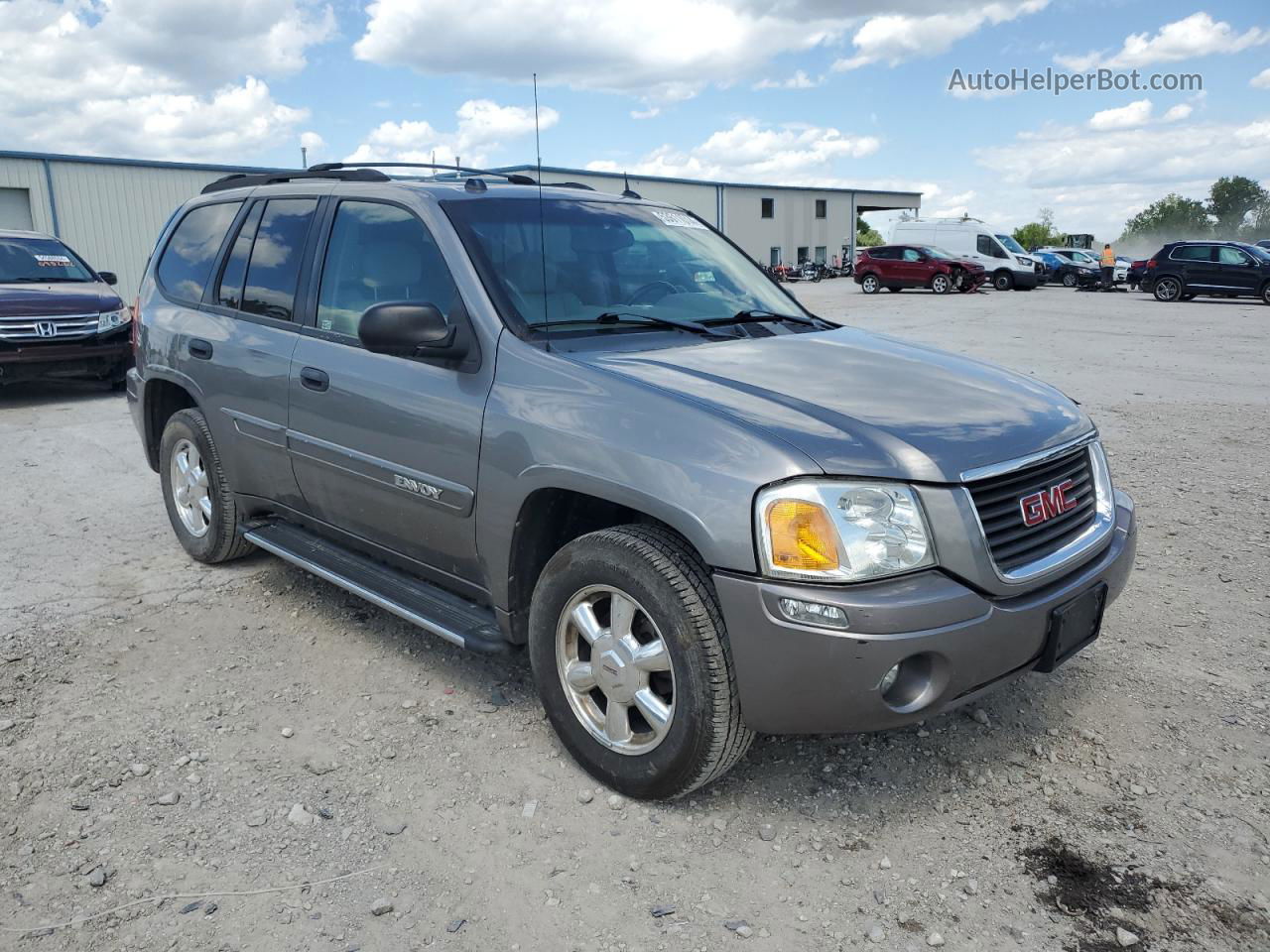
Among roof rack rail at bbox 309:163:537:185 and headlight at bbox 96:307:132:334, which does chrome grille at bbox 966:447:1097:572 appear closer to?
roof rack rail at bbox 309:163:537:185

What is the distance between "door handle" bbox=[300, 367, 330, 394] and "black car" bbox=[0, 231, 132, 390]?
7693 mm

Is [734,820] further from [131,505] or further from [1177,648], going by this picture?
[131,505]

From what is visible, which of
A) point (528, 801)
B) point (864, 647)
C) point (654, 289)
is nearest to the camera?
point (864, 647)

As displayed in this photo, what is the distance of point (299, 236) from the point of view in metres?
4.18

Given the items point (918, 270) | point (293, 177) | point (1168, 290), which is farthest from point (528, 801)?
point (918, 270)

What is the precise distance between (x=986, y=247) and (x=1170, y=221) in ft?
317

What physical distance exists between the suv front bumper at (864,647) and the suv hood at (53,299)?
9.82 m

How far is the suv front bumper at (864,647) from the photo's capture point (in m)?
2.49

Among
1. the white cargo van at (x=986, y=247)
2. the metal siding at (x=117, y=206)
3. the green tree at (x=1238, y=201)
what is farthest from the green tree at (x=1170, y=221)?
the metal siding at (x=117, y=206)

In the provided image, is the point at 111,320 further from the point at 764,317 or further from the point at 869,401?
the point at 869,401

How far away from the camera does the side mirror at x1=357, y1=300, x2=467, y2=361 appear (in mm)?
3131

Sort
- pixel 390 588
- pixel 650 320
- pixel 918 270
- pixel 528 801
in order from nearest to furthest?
pixel 528 801
pixel 650 320
pixel 390 588
pixel 918 270

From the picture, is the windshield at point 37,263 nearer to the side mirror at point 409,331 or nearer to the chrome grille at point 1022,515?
the side mirror at point 409,331

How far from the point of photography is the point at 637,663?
2.86 m
